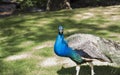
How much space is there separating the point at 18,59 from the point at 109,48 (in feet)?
12.9

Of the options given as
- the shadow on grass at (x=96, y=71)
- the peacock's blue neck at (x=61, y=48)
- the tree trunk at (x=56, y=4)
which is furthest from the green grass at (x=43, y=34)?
the tree trunk at (x=56, y=4)

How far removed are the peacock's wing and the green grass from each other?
1.35 meters

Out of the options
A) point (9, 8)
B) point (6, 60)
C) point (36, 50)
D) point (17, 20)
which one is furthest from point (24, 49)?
point (9, 8)

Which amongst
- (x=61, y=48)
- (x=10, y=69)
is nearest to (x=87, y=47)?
(x=61, y=48)

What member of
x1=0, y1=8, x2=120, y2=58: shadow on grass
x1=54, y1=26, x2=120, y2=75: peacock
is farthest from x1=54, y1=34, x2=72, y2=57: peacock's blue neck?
x1=0, y1=8, x2=120, y2=58: shadow on grass

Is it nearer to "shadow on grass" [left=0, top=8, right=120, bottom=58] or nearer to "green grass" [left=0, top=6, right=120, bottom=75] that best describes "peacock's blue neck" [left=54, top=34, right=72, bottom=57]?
"green grass" [left=0, top=6, right=120, bottom=75]

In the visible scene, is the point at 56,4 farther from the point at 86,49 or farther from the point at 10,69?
the point at 86,49

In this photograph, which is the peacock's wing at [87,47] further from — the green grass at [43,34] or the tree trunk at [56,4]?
the tree trunk at [56,4]

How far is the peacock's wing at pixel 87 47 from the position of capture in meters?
7.48

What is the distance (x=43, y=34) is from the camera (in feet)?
46.6

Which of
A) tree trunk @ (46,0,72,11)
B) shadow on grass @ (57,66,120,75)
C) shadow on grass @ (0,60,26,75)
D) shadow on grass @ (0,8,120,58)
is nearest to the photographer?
shadow on grass @ (57,66,120,75)

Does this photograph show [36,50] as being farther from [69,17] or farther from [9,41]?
[69,17]

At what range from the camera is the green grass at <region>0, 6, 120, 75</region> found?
9.48 meters

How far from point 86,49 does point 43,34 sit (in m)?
6.72
